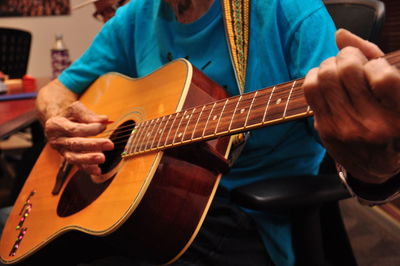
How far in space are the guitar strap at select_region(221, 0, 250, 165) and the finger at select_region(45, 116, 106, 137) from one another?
371 millimetres

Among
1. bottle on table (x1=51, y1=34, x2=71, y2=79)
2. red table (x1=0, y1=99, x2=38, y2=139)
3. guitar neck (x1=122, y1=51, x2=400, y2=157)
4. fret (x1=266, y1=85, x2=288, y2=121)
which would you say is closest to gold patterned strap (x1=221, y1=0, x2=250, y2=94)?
guitar neck (x1=122, y1=51, x2=400, y2=157)

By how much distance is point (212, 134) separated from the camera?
2.31 feet

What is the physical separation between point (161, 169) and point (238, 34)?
1.12 feet

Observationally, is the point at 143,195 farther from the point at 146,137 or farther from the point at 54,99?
the point at 54,99

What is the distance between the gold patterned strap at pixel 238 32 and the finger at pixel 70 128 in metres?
0.38

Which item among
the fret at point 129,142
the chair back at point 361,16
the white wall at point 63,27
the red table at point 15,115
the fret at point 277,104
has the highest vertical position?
the fret at point 277,104

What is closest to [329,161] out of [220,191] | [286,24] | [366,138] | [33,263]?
[220,191]

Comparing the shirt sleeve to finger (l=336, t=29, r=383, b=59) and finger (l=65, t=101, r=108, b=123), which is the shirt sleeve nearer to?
finger (l=336, t=29, r=383, b=59)

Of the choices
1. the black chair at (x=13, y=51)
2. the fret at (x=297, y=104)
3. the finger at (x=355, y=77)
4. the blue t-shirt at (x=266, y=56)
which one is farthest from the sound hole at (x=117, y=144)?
the black chair at (x=13, y=51)

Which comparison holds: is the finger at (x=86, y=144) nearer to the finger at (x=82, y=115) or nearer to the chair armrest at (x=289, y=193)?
the finger at (x=82, y=115)

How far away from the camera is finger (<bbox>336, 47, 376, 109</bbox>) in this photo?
0.46m

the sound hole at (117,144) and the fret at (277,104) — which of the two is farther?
the sound hole at (117,144)

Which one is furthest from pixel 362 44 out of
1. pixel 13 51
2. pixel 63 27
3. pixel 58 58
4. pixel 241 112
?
pixel 63 27

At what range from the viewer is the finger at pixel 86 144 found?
3.10 feet
